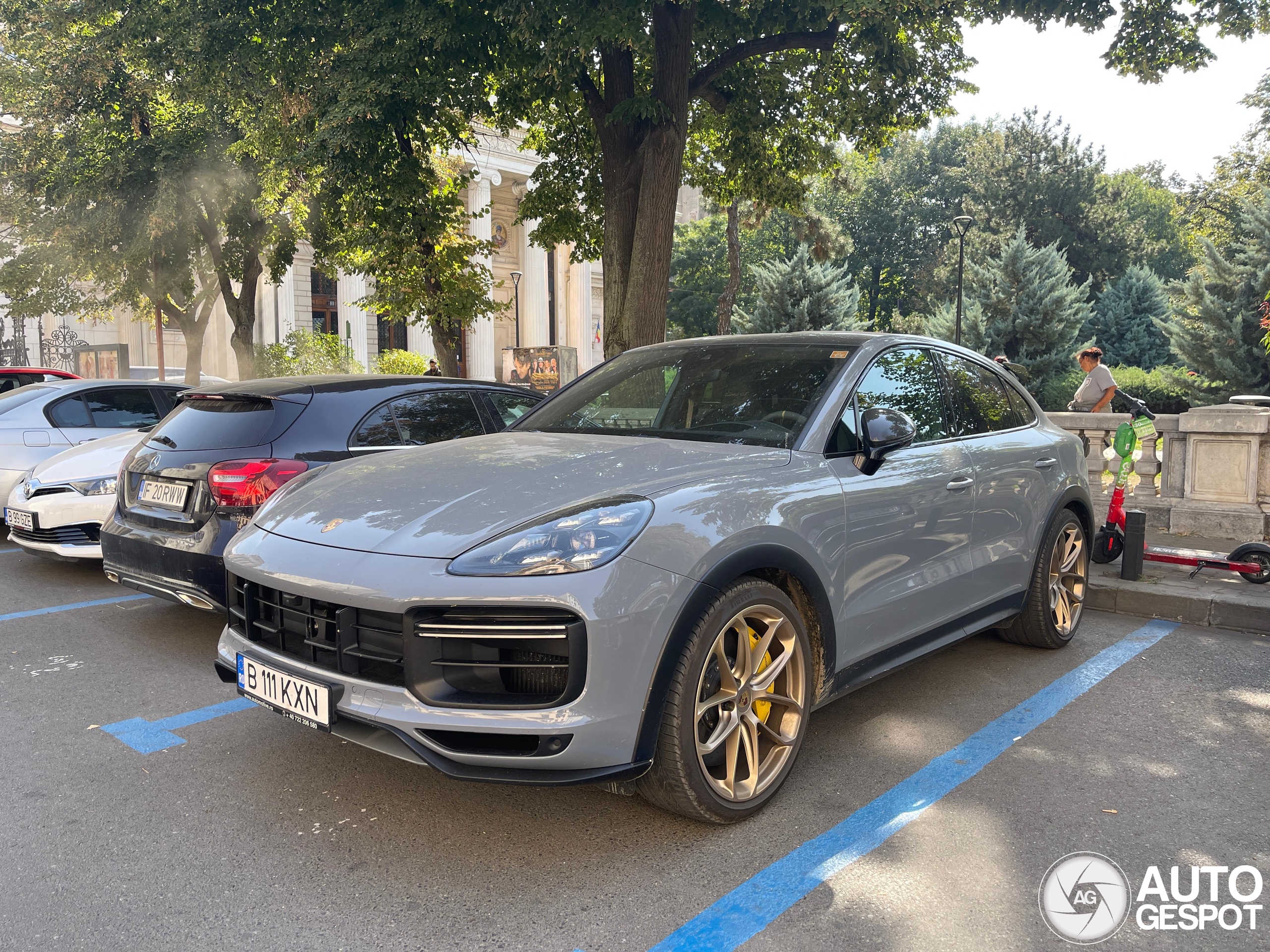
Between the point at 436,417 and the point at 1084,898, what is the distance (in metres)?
4.31

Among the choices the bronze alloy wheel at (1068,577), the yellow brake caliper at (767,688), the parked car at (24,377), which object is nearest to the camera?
the yellow brake caliper at (767,688)

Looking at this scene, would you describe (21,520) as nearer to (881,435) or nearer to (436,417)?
(436,417)

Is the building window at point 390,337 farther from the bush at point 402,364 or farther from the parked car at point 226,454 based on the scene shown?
the parked car at point 226,454

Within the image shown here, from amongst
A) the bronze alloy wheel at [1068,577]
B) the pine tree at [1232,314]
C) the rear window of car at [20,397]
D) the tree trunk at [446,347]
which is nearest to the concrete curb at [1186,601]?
the bronze alloy wheel at [1068,577]

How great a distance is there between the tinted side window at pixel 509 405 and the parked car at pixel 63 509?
289 centimetres

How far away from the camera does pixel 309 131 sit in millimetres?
11336

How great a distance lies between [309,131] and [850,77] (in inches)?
288

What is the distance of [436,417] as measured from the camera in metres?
5.96

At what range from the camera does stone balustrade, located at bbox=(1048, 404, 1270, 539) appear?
26.5 ft

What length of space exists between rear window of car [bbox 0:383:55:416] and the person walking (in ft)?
33.1

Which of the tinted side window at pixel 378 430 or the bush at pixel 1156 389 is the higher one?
the tinted side window at pixel 378 430

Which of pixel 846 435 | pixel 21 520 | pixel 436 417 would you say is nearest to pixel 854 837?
pixel 846 435

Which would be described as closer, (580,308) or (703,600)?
(703,600)

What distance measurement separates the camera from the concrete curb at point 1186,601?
595 cm
